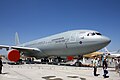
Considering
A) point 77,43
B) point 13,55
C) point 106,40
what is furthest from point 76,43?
point 13,55

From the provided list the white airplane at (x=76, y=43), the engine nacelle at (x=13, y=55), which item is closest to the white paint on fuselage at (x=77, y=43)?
the white airplane at (x=76, y=43)

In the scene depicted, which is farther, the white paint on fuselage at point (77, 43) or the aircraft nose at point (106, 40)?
the white paint on fuselage at point (77, 43)

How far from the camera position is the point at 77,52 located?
2064cm

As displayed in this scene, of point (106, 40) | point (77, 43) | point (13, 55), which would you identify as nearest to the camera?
point (106, 40)

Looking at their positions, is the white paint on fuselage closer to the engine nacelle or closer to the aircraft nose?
the aircraft nose

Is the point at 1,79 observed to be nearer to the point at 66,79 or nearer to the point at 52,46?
the point at 66,79

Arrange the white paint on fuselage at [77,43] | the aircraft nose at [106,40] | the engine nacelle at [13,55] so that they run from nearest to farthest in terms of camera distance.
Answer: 1. the aircraft nose at [106,40]
2. the white paint on fuselage at [77,43]
3. the engine nacelle at [13,55]

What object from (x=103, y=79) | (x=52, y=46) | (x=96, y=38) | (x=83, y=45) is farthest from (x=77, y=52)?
(x=103, y=79)

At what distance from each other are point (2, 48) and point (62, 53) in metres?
13.4

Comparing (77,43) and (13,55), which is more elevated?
(77,43)

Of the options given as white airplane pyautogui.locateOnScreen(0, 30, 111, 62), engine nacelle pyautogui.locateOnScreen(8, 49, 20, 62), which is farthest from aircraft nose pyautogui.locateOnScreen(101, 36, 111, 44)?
engine nacelle pyautogui.locateOnScreen(8, 49, 20, 62)

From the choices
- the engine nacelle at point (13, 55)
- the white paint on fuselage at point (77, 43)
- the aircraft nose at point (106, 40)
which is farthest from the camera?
the engine nacelle at point (13, 55)

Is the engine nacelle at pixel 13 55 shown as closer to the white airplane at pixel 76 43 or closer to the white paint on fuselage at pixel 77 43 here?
the white airplane at pixel 76 43

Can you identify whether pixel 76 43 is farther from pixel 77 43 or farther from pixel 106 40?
pixel 106 40
